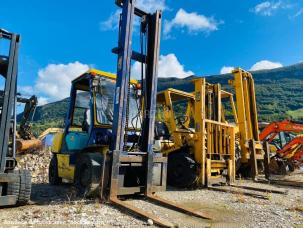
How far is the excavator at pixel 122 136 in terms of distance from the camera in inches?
227

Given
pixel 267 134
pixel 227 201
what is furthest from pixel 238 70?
pixel 227 201

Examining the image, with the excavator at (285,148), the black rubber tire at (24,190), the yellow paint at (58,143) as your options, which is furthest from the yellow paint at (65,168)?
the excavator at (285,148)

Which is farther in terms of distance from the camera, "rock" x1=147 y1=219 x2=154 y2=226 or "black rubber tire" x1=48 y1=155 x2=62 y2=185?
"black rubber tire" x1=48 y1=155 x2=62 y2=185

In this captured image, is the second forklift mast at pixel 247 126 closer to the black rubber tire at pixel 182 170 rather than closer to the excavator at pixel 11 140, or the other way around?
the black rubber tire at pixel 182 170

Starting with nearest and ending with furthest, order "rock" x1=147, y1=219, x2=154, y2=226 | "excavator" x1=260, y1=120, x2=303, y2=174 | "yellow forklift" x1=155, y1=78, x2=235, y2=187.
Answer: "rock" x1=147, y1=219, x2=154, y2=226, "yellow forklift" x1=155, y1=78, x2=235, y2=187, "excavator" x1=260, y1=120, x2=303, y2=174

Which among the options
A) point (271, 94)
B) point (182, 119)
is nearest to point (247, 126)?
point (182, 119)

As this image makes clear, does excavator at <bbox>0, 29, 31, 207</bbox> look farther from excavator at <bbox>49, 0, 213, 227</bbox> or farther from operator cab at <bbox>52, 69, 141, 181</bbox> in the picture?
operator cab at <bbox>52, 69, 141, 181</bbox>

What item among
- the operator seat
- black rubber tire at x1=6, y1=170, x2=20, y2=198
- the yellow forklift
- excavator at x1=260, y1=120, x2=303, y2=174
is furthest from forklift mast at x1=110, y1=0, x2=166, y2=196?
excavator at x1=260, y1=120, x2=303, y2=174

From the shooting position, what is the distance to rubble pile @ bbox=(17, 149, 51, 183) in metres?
10.7

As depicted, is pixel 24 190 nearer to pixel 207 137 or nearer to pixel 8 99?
pixel 8 99

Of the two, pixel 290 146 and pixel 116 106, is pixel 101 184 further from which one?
pixel 290 146

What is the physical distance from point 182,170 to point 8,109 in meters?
4.31

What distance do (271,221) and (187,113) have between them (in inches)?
224

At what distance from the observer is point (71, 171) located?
7.33 meters
